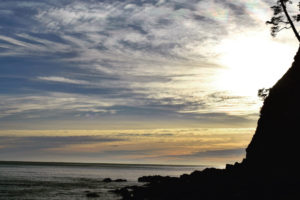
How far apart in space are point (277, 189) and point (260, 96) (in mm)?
17704

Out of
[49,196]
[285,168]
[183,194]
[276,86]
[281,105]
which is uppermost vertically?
[276,86]

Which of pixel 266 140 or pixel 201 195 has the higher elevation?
pixel 266 140

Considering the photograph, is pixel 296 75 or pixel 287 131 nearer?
pixel 287 131

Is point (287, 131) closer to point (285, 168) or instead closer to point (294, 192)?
point (285, 168)

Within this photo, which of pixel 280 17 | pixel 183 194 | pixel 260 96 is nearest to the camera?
pixel 183 194

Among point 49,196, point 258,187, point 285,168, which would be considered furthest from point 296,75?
point 49,196

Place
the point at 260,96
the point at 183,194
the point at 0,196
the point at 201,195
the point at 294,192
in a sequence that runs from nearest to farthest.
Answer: the point at 294,192 < the point at 201,195 < the point at 183,194 < the point at 260,96 < the point at 0,196

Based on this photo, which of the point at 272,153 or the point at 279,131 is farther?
the point at 272,153

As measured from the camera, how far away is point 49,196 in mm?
50188

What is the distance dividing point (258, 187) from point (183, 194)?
8816mm

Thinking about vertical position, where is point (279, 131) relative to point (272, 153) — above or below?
above

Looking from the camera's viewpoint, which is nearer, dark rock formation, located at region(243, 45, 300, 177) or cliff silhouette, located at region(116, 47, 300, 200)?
cliff silhouette, located at region(116, 47, 300, 200)

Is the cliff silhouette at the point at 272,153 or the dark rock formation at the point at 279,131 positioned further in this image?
the dark rock formation at the point at 279,131

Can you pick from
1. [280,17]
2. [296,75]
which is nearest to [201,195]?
[296,75]
